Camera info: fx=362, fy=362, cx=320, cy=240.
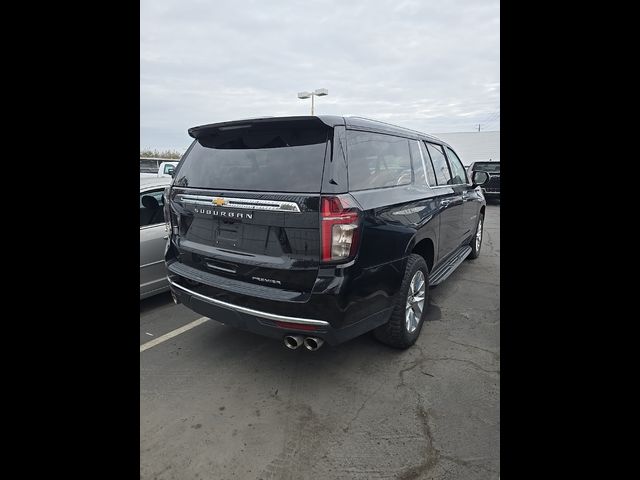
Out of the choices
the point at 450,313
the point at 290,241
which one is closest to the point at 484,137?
the point at 450,313

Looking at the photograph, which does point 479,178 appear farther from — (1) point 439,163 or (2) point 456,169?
(1) point 439,163

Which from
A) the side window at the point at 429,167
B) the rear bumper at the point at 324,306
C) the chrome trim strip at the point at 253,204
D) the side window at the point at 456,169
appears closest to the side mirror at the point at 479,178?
the side window at the point at 456,169

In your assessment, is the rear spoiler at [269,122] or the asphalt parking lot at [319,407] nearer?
the asphalt parking lot at [319,407]

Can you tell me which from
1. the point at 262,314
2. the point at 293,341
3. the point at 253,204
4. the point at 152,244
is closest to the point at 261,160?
the point at 253,204

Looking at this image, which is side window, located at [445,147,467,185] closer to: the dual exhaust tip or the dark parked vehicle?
the dual exhaust tip

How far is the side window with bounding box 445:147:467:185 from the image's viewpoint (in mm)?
4887

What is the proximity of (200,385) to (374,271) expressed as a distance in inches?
63.4

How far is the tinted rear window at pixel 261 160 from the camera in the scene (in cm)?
247

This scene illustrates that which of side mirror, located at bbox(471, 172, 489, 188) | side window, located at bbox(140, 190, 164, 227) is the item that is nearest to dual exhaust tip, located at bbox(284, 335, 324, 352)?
side window, located at bbox(140, 190, 164, 227)

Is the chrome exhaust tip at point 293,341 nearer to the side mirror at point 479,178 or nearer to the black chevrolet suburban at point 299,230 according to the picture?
the black chevrolet suburban at point 299,230

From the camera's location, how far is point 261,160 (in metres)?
2.66

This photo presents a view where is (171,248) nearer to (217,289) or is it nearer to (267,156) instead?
(217,289)
